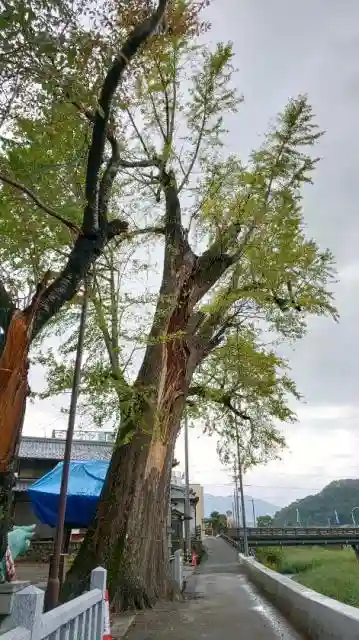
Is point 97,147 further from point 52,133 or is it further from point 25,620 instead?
point 25,620

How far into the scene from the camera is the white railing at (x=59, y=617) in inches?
100

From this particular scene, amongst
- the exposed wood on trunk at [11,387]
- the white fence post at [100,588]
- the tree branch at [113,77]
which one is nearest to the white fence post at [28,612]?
the exposed wood on trunk at [11,387]

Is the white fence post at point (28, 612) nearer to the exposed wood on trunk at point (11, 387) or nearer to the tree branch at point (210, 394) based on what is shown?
the exposed wood on trunk at point (11, 387)

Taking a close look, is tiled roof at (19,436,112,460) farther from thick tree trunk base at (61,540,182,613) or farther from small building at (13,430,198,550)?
thick tree trunk base at (61,540,182,613)

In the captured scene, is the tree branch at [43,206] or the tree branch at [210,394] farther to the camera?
the tree branch at [210,394]

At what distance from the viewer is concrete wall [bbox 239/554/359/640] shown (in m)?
4.54

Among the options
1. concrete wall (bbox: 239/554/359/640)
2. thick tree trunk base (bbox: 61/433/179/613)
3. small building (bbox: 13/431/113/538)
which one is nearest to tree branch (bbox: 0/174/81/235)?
concrete wall (bbox: 239/554/359/640)

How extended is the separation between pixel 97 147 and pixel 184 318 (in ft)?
23.5

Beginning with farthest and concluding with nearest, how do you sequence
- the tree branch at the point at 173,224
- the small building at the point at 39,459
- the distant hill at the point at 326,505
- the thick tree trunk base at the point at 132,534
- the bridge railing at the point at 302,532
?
1. the distant hill at the point at 326,505
2. the bridge railing at the point at 302,532
3. the small building at the point at 39,459
4. the tree branch at the point at 173,224
5. the thick tree trunk base at the point at 132,534

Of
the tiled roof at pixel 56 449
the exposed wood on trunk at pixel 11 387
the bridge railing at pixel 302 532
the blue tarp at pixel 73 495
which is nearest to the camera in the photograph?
the exposed wood on trunk at pixel 11 387

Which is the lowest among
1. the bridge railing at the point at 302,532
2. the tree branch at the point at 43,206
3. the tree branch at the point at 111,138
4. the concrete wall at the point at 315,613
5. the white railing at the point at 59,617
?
the concrete wall at the point at 315,613

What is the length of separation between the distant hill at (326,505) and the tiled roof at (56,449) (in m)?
103

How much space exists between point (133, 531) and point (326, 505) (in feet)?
457

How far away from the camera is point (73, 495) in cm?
988
